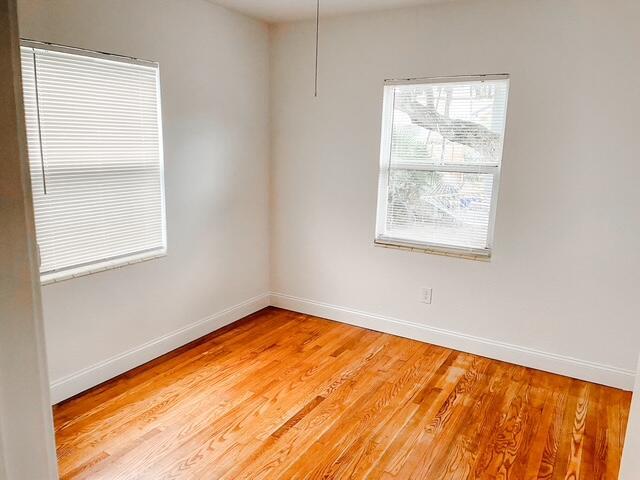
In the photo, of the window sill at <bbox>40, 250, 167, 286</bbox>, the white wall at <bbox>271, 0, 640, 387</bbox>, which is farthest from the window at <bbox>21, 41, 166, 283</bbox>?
the white wall at <bbox>271, 0, 640, 387</bbox>

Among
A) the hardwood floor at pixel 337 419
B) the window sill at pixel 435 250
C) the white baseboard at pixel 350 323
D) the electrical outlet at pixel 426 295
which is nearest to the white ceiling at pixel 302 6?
the window sill at pixel 435 250

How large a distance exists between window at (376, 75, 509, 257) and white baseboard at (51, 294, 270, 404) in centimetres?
138

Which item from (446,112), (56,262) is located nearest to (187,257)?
(56,262)

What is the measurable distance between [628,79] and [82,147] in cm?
312

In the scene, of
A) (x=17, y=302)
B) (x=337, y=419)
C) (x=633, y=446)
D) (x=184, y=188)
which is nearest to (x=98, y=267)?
(x=184, y=188)

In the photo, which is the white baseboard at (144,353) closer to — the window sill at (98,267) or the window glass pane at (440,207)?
the window sill at (98,267)

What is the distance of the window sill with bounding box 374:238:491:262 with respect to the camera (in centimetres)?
327

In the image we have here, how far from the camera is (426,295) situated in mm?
3537

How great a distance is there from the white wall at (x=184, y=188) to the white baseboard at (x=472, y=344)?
533mm

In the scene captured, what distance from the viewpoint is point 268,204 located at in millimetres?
4145

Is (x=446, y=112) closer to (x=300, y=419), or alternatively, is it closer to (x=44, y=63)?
(x=300, y=419)

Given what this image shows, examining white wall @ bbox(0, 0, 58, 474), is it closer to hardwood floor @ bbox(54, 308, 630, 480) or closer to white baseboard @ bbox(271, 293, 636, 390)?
hardwood floor @ bbox(54, 308, 630, 480)

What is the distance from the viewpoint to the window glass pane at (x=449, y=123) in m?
3.12

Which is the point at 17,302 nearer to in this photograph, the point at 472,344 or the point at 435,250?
the point at 435,250
